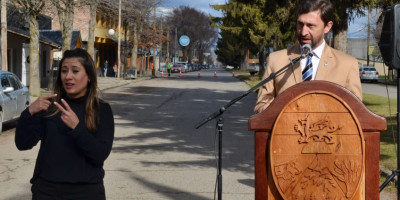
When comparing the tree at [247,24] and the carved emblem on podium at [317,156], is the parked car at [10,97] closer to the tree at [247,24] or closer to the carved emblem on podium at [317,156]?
the carved emblem on podium at [317,156]

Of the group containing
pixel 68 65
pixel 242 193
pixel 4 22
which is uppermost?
pixel 4 22

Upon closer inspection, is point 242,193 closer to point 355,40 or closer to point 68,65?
point 68,65

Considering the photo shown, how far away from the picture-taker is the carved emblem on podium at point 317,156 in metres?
3.15

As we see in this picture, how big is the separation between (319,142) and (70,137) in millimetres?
1360

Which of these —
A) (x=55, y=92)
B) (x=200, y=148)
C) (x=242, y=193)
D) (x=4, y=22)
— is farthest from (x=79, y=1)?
(x=55, y=92)

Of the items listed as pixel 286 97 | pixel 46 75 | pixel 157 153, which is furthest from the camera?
pixel 46 75

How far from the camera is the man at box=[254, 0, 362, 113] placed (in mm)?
3570

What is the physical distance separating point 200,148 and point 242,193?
13.2 feet

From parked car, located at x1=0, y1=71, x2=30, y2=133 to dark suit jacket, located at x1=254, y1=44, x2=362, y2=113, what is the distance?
11.7 m

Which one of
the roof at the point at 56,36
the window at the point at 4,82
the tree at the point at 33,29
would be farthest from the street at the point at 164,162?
the roof at the point at 56,36

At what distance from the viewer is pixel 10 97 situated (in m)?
15.4

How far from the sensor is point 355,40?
99.7m

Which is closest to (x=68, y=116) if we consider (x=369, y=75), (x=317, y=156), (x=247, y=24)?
(x=317, y=156)

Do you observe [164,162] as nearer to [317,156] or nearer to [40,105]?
[40,105]
